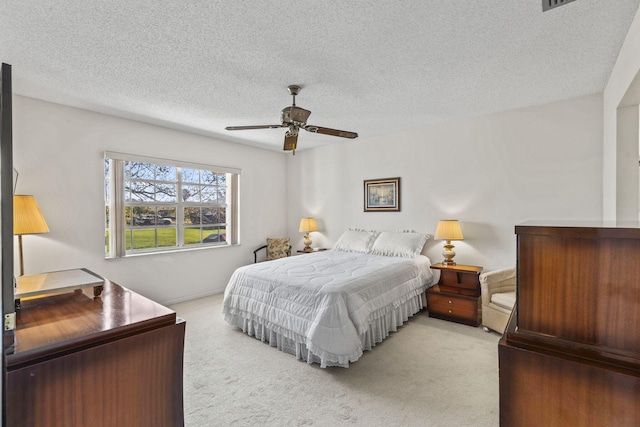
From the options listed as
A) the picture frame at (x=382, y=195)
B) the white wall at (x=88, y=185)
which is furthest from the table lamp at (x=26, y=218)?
the picture frame at (x=382, y=195)

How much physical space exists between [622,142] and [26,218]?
210 inches

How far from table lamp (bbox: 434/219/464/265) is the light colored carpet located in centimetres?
97

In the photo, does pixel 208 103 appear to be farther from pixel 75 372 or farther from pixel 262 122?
pixel 75 372

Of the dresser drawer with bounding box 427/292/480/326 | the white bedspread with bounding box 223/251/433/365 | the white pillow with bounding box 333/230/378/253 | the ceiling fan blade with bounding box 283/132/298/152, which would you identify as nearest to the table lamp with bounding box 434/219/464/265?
the white bedspread with bounding box 223/251/433/365

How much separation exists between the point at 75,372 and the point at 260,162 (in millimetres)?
4854

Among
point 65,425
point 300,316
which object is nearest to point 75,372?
point 65,425

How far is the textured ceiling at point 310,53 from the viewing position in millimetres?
1828

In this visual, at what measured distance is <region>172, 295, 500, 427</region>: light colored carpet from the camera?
199cm

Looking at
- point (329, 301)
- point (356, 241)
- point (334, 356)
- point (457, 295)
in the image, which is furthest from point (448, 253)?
point (334, 356)

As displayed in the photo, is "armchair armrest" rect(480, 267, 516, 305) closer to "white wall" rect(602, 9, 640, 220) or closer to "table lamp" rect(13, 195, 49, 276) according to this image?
"white wall" rect(602, 9, 640, 220)

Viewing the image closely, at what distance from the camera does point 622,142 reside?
254cm

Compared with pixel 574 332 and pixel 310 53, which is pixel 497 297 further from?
pixel 310 53

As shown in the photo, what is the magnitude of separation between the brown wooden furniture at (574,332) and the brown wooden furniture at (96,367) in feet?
4.01

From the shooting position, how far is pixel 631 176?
99.2 inches
